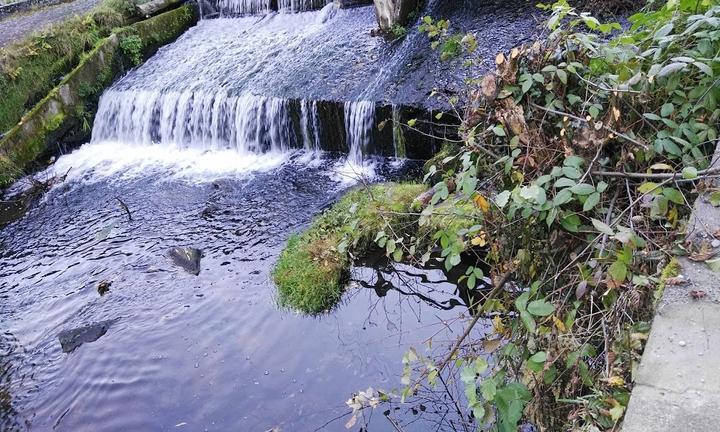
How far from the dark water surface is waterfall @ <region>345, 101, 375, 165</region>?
77cm

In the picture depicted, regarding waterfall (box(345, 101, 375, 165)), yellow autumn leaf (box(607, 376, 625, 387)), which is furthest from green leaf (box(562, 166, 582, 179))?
waterfall (box(345, 101, 375, 165))

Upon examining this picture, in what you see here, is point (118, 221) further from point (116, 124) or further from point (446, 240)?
point (446, 240)

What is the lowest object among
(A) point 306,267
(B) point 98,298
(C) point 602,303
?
(B) point 98,298

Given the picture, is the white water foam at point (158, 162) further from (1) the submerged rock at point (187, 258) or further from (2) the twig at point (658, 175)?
(2) the twig at point (658, 175)

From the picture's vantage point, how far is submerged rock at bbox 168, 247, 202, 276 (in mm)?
5906

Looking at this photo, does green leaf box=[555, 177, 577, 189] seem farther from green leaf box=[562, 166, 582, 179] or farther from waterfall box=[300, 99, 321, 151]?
waterfall box=[300, 99, 321, 151]

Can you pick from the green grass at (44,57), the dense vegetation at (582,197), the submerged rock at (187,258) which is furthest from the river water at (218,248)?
the dense vegetation at (582,197)

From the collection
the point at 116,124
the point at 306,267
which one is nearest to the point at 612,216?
the point at 306,267

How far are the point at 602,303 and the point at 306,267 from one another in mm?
3496

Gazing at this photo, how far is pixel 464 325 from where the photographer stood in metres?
4.45

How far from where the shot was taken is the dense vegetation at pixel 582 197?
7.13ft

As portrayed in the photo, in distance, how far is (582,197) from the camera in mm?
2379

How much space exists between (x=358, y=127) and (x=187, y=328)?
3966 millimetres

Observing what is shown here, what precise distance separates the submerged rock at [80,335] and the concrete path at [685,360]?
4.84m
